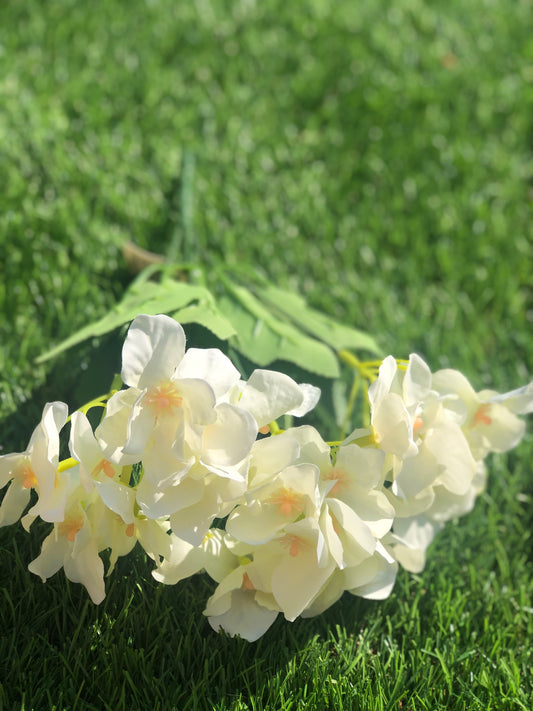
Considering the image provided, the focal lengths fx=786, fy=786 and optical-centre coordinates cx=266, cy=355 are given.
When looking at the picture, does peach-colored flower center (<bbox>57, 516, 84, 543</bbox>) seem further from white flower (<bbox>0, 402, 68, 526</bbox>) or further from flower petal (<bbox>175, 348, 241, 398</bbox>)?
flower petal (<bbox>175, 348, 241, 398</bbox>)

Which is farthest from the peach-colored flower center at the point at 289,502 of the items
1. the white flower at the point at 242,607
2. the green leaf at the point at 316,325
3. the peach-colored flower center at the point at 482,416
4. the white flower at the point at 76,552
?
the green leaf at the point at 316,325

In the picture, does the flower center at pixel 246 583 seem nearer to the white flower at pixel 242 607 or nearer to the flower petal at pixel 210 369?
the white flower at pixel 242 607

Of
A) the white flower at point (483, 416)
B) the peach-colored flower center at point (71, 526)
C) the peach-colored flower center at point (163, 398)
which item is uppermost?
the peach-colored flower center at point (163, 398)

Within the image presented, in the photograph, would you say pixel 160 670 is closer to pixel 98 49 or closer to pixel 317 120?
pixel 317 120

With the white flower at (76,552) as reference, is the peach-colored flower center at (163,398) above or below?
above

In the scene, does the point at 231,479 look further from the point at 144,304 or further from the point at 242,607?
the point at 144,304

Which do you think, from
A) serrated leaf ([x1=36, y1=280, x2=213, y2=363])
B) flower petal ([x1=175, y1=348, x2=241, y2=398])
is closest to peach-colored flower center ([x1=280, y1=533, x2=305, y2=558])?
flower petal ([x1=175, y1=348, x2=241, y2=398])

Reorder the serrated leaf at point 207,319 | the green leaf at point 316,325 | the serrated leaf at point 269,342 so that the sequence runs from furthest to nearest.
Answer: the green leaf at point 316,325, the serrated leaf at point 269,342, the serrated leaf at point 207,319

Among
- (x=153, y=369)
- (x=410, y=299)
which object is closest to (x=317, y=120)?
(x=410, y=299)
